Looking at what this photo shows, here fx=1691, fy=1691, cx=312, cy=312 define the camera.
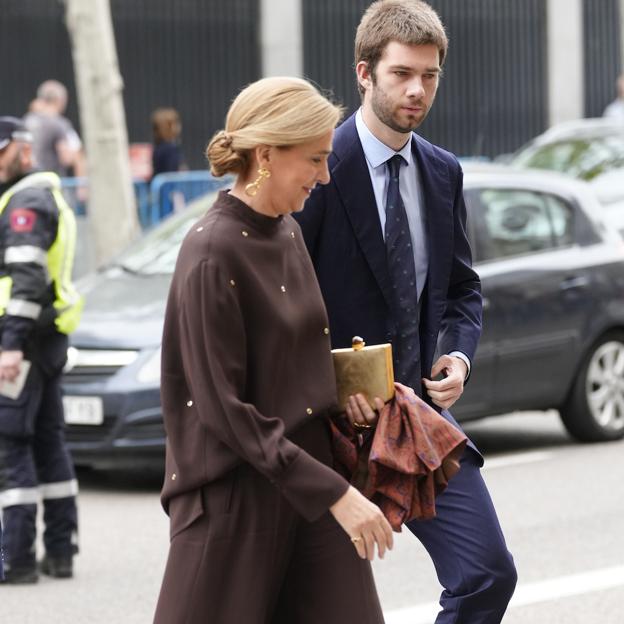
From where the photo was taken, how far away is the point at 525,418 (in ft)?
36.6

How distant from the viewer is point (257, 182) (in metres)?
3.52

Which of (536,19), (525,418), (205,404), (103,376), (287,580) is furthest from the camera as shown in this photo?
(536,19)

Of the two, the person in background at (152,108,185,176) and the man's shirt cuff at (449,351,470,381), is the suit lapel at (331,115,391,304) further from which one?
the person in background at (152,108,185,176)

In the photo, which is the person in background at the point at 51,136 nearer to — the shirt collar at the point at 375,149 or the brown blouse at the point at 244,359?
the shirt collar at the point at 375,149

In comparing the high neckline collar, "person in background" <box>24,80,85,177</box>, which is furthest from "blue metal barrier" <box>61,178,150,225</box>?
the high neckline collar

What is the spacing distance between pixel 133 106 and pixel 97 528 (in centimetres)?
1533

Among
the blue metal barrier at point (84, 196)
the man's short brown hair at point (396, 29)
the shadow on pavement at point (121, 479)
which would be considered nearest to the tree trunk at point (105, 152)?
the blue metal barrier at point (84, 196)

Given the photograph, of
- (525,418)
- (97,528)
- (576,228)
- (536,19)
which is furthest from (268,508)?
(536,19)

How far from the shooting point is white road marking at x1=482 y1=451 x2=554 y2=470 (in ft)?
30.8

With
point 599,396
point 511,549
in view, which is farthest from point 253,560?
point 599,396

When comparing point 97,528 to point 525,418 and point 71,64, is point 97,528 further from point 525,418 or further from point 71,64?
point 71,64

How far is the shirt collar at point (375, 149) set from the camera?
4309 millimetres

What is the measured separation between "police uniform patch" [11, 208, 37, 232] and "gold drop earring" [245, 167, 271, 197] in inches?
130

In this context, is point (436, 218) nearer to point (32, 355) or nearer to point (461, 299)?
point (461, 299)
